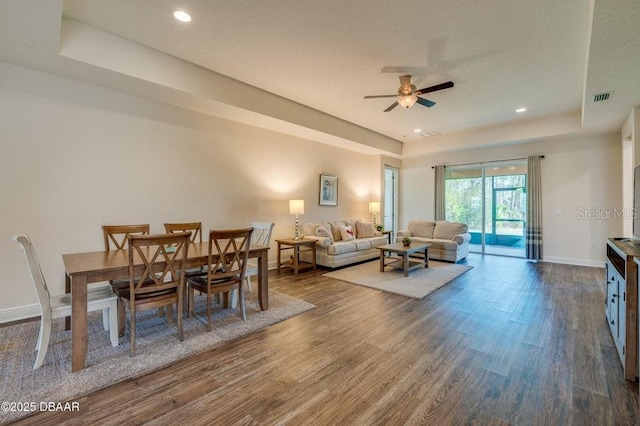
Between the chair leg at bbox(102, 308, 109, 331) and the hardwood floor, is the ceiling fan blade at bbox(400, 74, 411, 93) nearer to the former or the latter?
the hardwood floor

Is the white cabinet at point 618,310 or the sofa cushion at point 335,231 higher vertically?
the sofa cushion at point 335,231

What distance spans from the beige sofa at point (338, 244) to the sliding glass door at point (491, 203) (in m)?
2.80

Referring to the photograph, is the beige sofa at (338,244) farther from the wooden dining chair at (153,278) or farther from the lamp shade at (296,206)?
the wooden dining chair at (153,278)

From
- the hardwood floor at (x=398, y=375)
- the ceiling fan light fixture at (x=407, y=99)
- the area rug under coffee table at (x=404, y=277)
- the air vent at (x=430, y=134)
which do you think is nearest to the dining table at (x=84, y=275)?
Result: the hardwood floor at (x=398, y=375)

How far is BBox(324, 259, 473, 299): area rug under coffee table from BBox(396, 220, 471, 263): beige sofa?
1.05ft

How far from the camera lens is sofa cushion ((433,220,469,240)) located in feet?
22.2

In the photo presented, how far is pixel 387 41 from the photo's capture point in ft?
10.5

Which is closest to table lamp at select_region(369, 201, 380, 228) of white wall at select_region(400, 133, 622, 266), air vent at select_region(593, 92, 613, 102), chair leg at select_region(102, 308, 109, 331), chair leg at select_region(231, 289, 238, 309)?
white wall at select_region(400, 133, 622, 266)

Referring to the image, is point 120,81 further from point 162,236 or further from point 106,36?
point 162,236

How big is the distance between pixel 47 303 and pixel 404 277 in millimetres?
4612

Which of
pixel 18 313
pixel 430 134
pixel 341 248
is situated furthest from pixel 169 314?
pixel 430 134

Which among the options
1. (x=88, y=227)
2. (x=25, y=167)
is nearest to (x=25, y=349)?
(x=88, y=227)

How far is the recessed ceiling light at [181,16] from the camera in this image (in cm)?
276

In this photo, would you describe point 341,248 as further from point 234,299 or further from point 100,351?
point 100,351
